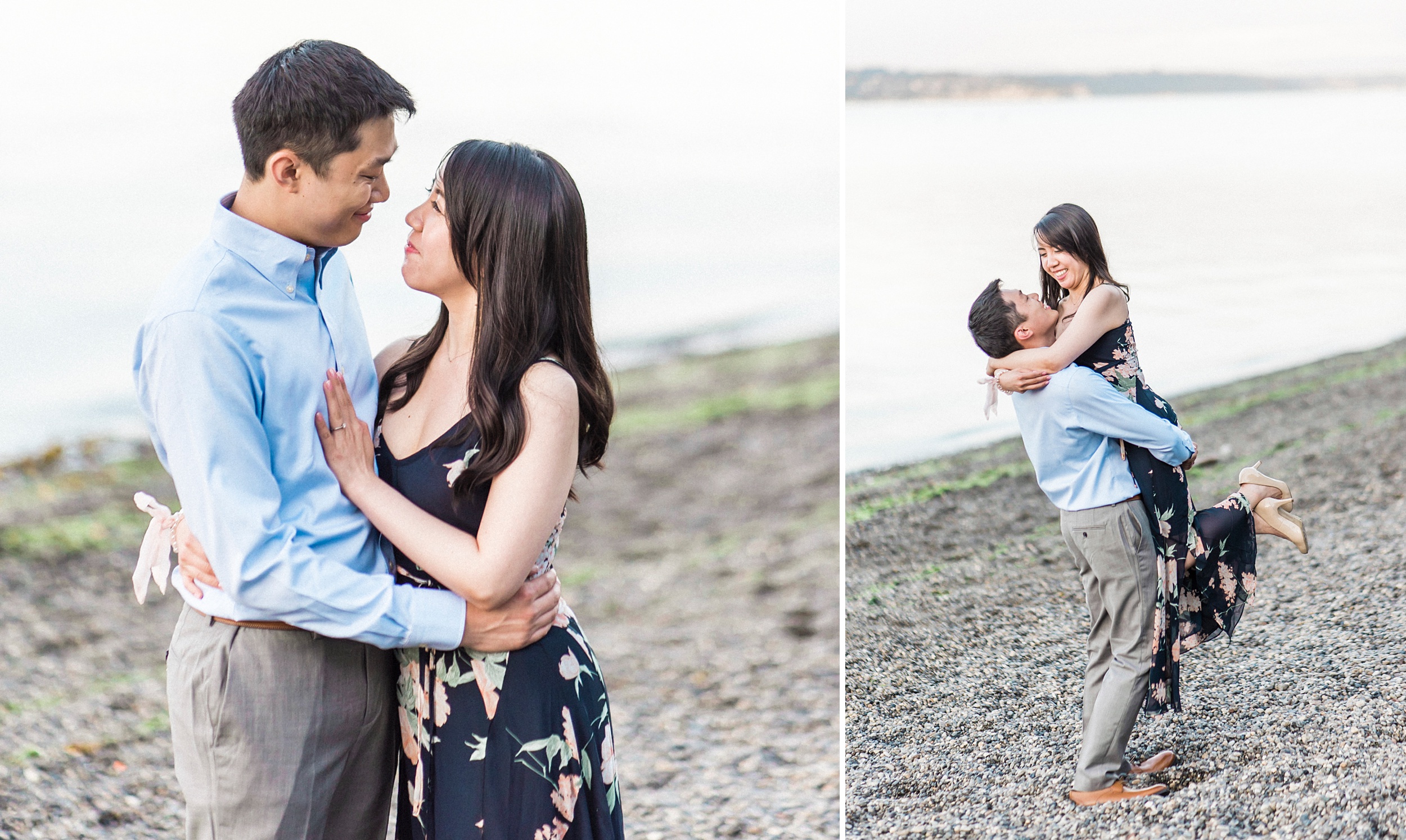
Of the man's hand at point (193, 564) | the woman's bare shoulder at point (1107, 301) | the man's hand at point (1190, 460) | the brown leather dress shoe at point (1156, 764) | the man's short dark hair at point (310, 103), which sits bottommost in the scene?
the brown leather dress shoe at point (1156, 764)

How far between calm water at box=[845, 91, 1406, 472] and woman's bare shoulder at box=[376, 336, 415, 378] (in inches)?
214

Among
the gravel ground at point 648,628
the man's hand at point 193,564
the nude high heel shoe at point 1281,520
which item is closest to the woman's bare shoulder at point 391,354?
the man's hand at point 193,564

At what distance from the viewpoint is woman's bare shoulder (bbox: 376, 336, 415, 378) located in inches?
89.7

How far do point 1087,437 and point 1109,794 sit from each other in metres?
1.05

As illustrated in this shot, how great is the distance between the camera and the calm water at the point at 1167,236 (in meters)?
7.80

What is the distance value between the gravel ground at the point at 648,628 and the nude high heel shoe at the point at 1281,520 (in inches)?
64.0

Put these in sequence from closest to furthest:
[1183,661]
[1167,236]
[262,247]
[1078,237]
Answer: [262,247] < [1078,237] < [1183,661] < [1167,236]

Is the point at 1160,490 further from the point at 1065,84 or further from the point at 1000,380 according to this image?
the point at 1065,84

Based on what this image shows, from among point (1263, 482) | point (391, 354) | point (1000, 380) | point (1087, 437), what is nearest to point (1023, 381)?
point (1000, 380)

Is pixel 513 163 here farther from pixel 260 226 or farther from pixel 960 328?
pixel 960 328

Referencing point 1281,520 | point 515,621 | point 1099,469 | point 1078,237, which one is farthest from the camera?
point 1281,520

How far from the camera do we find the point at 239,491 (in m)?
1.80

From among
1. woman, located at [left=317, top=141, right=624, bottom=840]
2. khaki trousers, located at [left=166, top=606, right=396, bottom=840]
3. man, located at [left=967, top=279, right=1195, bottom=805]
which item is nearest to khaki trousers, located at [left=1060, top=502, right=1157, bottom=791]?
man, located at [left=967, top=279, right=1195, bottom=805]

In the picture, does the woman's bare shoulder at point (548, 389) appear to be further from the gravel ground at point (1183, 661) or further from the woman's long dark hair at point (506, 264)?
the gravel ground at point (1183, 661)
